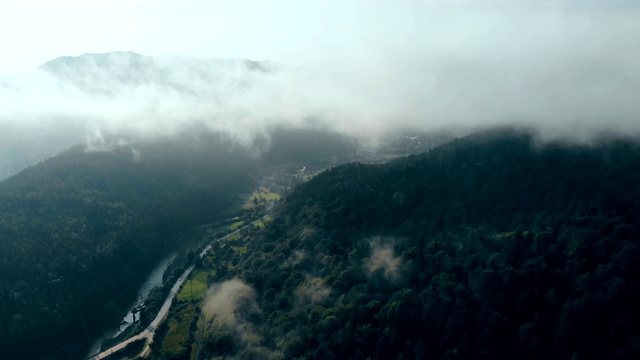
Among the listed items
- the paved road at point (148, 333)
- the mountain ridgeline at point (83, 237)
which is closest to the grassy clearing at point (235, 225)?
the mountain ridgeline at point (83, 237)

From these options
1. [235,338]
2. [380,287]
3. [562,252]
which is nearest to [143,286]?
[235,338]

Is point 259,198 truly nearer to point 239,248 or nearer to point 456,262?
point 239,248

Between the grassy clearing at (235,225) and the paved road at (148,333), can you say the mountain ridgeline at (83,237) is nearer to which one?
the paved road at (148,333)

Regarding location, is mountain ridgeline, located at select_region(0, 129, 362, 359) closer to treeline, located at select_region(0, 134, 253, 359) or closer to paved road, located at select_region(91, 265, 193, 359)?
treeline, located at select_region(0, 134, 253, 359)

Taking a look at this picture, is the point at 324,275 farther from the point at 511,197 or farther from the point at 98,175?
the point at 98,175

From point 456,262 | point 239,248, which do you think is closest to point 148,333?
point 239,248

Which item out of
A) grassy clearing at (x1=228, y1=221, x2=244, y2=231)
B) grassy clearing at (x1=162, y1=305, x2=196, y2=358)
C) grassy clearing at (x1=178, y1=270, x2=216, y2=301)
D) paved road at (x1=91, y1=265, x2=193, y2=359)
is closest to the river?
paved road at (x1=91, y1=265, x2=193, y2=359)
